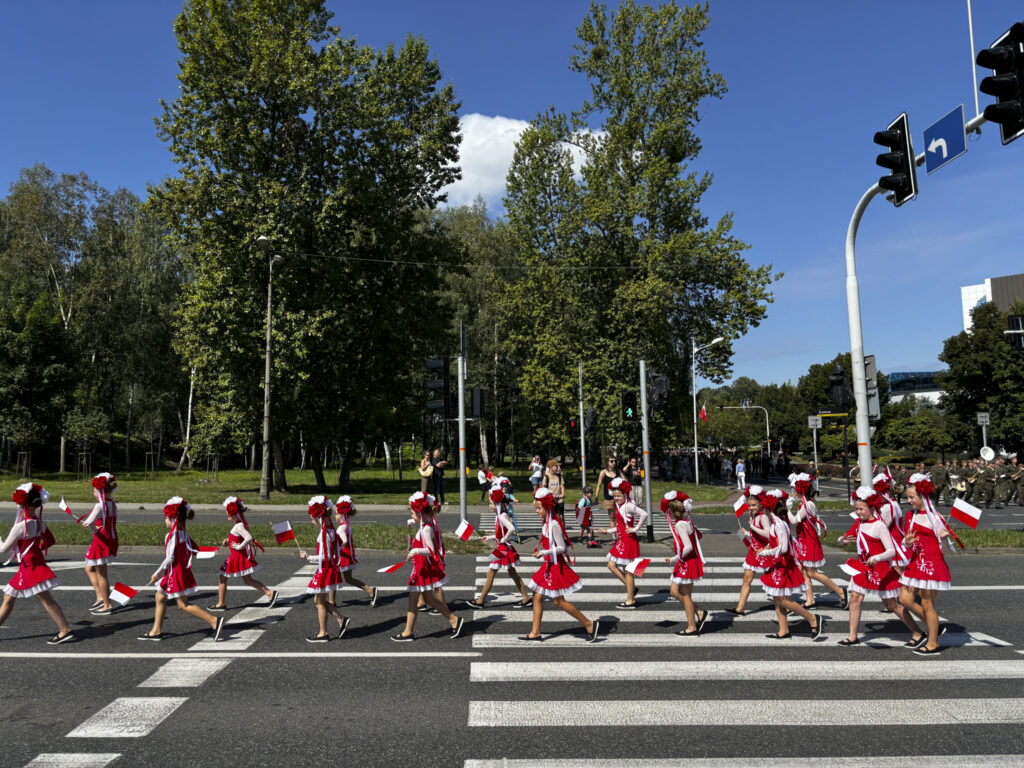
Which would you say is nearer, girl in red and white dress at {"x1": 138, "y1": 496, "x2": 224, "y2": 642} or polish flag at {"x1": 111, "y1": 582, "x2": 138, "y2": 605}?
girl in red and white dress at {"x1": 138, "y1": 496, "x2": 224, "y2": 642}

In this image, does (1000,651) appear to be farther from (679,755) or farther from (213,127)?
(213,127)

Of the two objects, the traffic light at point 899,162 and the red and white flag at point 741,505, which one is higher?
the traffic light at point 899,162

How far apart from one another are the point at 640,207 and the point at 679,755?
3089 cm

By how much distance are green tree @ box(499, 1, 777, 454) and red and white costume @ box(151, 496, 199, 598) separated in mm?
26317

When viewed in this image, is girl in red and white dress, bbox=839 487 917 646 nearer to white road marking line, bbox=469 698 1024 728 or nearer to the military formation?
white road marking line, bbox=469 698 1024 728

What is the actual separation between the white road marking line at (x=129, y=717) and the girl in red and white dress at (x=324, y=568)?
1950 mm

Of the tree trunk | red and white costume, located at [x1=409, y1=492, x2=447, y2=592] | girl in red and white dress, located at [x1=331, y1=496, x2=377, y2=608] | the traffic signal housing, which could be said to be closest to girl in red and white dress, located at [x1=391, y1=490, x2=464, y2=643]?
red and white costume, located at [x1=409, y1=492, x2=447, y2=592]

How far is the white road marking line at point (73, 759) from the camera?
455cm

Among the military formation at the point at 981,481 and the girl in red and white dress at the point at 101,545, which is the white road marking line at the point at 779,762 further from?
the military formation at the point at 981,481

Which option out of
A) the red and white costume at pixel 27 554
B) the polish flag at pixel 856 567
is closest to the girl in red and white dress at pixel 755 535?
the polish flag at pixel 856 567

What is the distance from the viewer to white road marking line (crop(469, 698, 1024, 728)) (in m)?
5.25

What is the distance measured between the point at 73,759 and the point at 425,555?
365 centimetres

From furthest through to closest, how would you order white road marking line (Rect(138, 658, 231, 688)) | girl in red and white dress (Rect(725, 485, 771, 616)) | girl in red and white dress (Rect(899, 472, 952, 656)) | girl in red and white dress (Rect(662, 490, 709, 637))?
girl in red and white dress (Rect(725, 485, 771, 616)) < girl in red and white dress (Rect(662, 490, 709, 637)) < girl in red and white dress (Rect(899, 472, 952, 656)) < white road marking line (Rect(138, 658, 231, 688))

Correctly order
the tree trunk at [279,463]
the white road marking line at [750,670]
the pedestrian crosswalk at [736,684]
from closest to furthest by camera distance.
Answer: the pedestrian crosswalk at [736,684] < the white road marking line at [750,670] < the tree trunk at [279,463]
